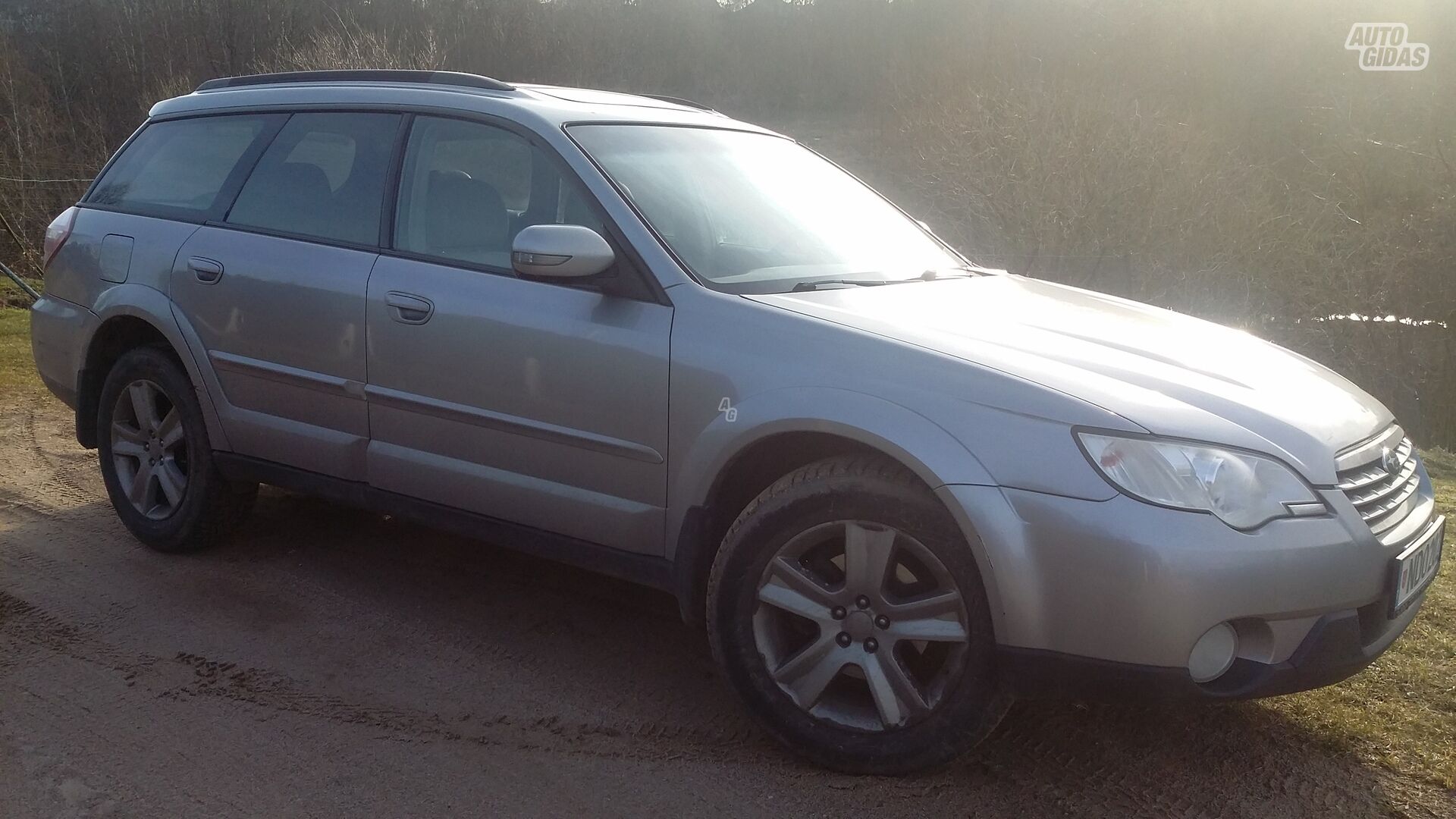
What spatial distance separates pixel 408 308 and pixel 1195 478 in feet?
8.13

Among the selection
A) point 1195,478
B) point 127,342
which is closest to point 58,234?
point 127,342

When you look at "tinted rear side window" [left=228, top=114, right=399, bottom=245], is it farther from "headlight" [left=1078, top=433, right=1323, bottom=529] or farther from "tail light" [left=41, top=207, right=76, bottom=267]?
"headlight" [left=1078, top=433, right=1323, bottom=529]

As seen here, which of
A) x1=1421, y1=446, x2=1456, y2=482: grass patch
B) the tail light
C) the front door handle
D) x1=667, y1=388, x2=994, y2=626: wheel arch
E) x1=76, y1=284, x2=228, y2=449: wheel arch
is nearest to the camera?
Answer: x1=667, y1=388, x2=994, y2=626: wheel arch

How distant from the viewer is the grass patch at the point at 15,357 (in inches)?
344

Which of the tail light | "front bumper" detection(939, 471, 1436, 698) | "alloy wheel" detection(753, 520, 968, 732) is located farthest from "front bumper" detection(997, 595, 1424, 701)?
the tail light

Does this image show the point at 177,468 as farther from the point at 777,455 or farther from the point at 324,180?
the point at 777,455

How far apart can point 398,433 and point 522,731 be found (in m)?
1.17

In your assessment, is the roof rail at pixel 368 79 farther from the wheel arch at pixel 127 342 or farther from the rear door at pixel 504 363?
the wheel arch at pixel 127 342

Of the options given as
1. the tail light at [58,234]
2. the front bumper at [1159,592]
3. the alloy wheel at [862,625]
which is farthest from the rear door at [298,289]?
the front bumper at [1159,592]

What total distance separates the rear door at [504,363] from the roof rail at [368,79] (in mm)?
221

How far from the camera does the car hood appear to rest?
286 cm

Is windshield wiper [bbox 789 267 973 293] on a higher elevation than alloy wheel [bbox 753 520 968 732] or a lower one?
higher

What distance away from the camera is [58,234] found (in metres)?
5.14

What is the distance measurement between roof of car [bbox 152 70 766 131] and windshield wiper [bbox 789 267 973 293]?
987 millimetres
